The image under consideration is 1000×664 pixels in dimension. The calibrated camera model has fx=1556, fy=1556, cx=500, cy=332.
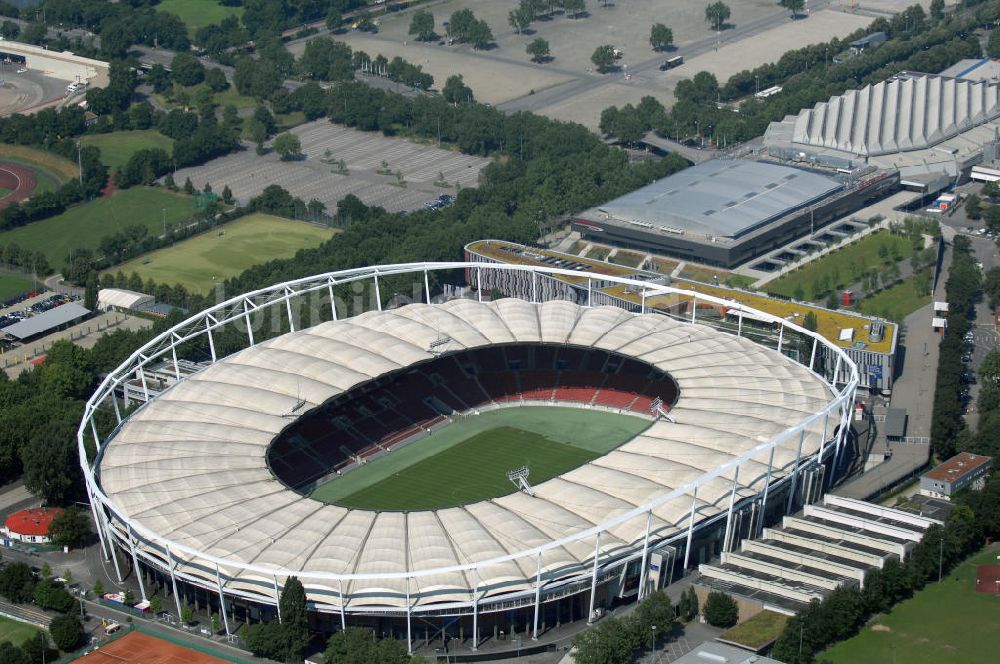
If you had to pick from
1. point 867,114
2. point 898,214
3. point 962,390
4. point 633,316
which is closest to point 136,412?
point 633,316

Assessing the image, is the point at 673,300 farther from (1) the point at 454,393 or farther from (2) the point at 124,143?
(2) the point at 124,143

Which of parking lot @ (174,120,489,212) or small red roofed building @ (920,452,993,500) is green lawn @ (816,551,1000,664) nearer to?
small red roofed building @ (920,452,993,500)

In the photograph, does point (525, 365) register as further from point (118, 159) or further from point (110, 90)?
point (110, 90)

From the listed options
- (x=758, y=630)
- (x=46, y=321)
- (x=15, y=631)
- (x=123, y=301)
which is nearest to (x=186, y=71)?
(x=123, y=301)

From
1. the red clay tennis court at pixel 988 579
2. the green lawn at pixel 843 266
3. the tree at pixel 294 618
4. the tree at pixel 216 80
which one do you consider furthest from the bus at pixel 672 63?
the tree at pixel 294 618

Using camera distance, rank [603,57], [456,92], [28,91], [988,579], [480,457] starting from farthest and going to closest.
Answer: [28,91]
[603,57]
[456,92]
[480,457]
[988,579]

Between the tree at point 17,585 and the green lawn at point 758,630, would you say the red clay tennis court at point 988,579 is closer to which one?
the green lawn at point 758,630
